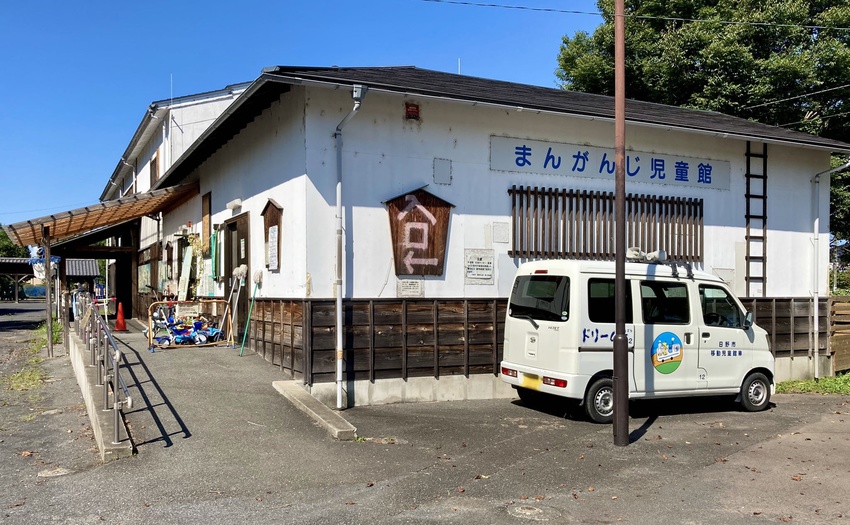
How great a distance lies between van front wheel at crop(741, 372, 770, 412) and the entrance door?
841 cm

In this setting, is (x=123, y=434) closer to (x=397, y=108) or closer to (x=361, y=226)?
(x=361, y=226)

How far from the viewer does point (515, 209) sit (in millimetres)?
11070

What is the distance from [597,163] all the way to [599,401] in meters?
4.74

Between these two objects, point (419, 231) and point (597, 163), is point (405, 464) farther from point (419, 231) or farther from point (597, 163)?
point (597, 163)

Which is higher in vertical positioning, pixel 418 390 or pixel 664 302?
pixel 664 302

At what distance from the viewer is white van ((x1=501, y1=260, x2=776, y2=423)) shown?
864 cm

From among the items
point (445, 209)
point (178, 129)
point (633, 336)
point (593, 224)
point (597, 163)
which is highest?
point (178, 129)

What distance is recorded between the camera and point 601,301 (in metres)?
8.81

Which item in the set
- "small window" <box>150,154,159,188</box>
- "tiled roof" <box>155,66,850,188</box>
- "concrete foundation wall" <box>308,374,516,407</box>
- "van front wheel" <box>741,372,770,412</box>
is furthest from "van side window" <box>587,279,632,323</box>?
"small window" <box>150,154,159,188</box>

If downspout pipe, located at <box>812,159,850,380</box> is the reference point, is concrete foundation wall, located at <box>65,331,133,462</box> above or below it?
below

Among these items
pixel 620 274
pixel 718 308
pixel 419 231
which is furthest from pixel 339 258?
pixel 718 308

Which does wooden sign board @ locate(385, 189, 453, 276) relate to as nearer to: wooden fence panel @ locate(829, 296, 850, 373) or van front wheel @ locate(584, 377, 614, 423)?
van front wheel @ locate(584, 377, 614, 423)

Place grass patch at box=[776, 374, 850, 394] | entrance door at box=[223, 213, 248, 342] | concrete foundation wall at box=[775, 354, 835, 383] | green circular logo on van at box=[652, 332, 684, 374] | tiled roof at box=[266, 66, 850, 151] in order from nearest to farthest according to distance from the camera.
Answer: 1. green circular logo on van at box=[652, 332, 684, 374]
2. tiled roof at box=[266, 66, 850, 151]
3. entrance door at box=[223, 213, 248, 342]
4. grass patch at box=[776, 374, 850, 394]
5. concrete foundation wall at box=[775, 354, 835, 383]

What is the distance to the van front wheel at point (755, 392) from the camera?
10.1 meters
